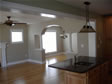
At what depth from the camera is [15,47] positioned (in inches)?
297

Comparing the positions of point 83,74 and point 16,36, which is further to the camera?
point 16,36

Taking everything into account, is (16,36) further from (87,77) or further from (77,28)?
(87,77)

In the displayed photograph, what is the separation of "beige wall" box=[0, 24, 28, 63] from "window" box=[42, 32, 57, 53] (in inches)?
71.4

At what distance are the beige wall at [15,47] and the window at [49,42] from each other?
181 centimetres

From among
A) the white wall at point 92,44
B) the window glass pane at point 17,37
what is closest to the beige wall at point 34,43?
the window glass pane at point 17,37

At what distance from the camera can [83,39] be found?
552cm

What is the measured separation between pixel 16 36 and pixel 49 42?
10.00 feet

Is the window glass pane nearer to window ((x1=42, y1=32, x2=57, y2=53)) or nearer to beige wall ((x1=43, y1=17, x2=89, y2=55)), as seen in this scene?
window ((x1=42, y1=32, x2=57, y2=53))

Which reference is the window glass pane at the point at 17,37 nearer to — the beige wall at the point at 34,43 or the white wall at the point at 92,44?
the beige wall at the point at 34,43

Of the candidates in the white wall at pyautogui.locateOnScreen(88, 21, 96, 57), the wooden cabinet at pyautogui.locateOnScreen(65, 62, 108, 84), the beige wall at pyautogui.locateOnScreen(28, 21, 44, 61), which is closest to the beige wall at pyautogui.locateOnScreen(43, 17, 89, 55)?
the white wall at pyautogui.locateOnScreen(88, 21, 96, 57)

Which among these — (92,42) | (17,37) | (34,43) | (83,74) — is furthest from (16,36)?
(83,74)

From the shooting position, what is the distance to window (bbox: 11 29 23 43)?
293 inches

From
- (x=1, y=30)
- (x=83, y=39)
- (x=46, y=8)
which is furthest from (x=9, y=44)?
(x=46, y=8)

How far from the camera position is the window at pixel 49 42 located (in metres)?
9.65
